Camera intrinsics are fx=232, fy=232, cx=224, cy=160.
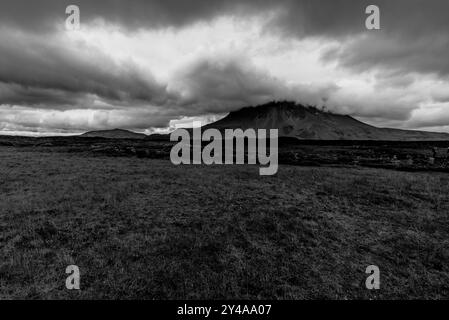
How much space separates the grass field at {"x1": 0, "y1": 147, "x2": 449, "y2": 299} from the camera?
702 centimetres

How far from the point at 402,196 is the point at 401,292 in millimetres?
13560

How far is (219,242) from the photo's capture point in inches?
388

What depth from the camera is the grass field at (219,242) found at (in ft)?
23.0

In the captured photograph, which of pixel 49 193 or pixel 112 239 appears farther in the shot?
pixel 49 193

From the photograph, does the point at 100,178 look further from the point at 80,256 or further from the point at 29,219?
the point at 80,256

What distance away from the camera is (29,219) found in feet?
37.7

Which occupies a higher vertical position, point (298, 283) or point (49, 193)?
point (49, 193)

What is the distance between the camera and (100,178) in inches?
882
